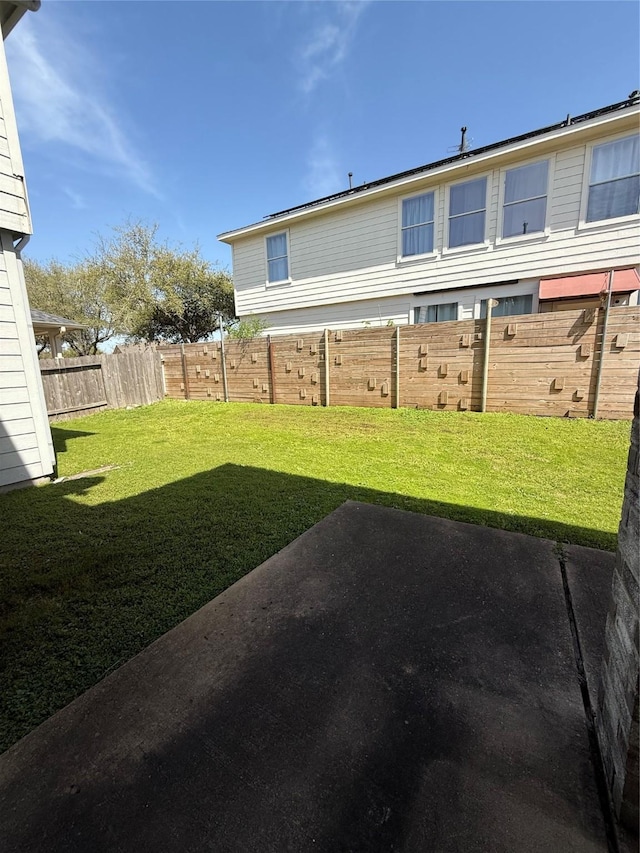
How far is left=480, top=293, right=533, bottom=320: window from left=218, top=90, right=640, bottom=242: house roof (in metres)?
3.23

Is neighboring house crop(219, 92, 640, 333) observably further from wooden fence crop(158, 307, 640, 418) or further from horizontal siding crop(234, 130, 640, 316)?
wooden fence crop(158, 307, 640, 418)

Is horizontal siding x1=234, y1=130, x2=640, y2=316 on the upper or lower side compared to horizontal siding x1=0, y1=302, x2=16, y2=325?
upper

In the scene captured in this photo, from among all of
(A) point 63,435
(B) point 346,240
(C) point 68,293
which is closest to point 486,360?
(B) point 346,240

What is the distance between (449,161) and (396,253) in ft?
7.63

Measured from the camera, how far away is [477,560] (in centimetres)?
232

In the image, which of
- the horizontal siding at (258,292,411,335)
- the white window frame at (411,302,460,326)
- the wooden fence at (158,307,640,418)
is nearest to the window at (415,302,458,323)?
the white window frame at (411,302,460,326)

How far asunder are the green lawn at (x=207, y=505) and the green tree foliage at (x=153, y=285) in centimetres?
1366

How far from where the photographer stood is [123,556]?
2.65 metres

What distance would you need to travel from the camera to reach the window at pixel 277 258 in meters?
12.1

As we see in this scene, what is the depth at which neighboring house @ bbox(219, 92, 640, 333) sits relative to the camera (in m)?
7.81

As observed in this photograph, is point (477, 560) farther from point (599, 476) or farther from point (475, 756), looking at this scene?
point (599, 476)

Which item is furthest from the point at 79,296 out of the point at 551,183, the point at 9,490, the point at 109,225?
the point at 551,183

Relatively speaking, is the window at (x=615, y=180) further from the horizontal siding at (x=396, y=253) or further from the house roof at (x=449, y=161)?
the house roof at (x=449, y=161)

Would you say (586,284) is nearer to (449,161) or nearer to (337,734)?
(449,161)
